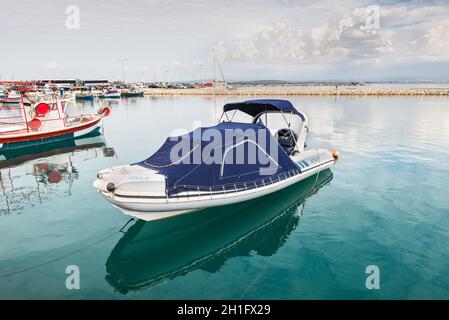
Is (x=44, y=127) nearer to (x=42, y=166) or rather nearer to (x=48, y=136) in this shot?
(x=48, y=136)

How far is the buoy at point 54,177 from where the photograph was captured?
728 inches

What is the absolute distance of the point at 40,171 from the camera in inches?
818

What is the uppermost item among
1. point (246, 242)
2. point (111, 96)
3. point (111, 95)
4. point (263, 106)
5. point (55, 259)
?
point (111, 95)

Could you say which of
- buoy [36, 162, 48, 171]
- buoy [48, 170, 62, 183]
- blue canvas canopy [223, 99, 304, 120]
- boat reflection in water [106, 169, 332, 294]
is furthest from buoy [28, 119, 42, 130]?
boat reflection in water [106, 169, 332, 294]

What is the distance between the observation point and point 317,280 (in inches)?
353

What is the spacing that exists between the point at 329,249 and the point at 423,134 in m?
29.5

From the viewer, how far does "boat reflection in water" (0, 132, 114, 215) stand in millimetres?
15475

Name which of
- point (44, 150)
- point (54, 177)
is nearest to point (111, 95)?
point (44, 150)

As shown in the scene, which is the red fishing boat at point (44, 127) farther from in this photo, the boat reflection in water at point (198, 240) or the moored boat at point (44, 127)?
the boat reflection in water at point (198, 240)

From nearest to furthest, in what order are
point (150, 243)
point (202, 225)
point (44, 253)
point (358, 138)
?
point (44, 253), point (150, 243), point (202, 225), point (358, 138)

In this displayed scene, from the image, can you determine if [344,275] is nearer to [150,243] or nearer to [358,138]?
[150,243]

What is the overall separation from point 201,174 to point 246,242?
345 cm

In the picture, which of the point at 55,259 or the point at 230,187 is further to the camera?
the point at 230,187

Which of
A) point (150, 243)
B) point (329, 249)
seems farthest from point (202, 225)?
point (329, 249)
